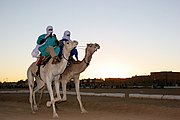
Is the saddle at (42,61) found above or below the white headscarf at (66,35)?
below

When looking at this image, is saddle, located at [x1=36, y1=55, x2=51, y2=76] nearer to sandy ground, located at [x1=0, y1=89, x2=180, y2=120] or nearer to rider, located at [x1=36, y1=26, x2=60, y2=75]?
rider, located at [x1=36, y1=26, x2=60, y2=75]

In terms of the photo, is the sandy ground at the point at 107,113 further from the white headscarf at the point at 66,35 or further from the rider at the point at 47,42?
the white headscarf at the point at 66,35

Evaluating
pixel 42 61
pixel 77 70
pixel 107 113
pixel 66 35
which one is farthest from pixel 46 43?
pixel 107 113

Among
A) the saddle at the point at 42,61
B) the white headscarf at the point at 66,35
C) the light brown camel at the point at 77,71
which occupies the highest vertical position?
the white headscarf at the point at 66,35

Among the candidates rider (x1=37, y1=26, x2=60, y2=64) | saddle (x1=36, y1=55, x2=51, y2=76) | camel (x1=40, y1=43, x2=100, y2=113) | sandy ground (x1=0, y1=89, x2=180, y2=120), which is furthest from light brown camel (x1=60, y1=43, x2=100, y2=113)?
rider (x1=37, y1=26, x2=60, y2=64)

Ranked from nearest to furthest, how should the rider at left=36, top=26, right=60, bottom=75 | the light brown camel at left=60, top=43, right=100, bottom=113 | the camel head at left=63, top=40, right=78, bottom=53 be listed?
the camel head at left=63, top=40, right=78, bottom=53 → the rider at left=36, top=26, right=60, bottom=75 → the light brown camel at left=60, top=43, right=100, bottom=113

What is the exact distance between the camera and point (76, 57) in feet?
52.2

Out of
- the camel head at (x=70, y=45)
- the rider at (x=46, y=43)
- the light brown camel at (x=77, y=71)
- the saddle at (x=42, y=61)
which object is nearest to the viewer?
the camel head at (x=70, y=45)

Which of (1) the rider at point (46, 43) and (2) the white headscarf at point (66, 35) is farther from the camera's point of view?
(2) the white headscarf at point (66, 35)

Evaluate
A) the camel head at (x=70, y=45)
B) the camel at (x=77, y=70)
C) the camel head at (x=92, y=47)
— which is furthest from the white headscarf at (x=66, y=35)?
the camel head at (x=70, y=45)

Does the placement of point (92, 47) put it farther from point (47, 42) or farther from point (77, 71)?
point (47, 42)

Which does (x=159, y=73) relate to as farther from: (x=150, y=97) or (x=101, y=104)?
(x=101, y=104)

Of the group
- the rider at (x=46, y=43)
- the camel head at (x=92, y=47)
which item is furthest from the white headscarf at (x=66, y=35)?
the camel head at (x=92, y=47)

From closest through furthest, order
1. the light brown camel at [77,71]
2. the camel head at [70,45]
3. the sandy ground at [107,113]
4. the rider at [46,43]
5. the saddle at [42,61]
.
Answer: the sandy ground at [107,113] → the camel head at [70,45] → the saddle at [42,61] → the rider at [46,43] → the light brown camel at [77,71]
